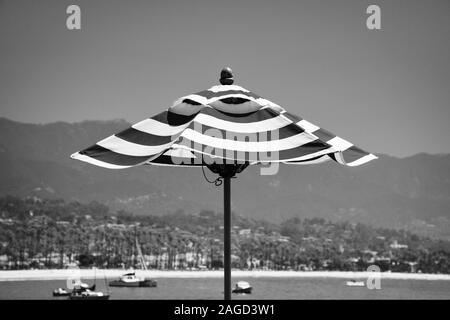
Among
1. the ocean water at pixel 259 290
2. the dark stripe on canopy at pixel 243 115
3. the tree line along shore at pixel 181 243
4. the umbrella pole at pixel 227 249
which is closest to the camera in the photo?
the dark stripe on canopy at pixel 243 115

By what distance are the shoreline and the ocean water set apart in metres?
1.99

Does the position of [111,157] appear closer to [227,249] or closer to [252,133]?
[252,133]

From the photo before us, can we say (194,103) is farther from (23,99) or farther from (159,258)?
(23,99)

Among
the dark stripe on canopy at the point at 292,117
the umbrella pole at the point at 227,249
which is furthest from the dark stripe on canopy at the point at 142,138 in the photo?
the dark stripe on canopy at the point at 292,117

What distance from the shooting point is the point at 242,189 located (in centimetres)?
18312

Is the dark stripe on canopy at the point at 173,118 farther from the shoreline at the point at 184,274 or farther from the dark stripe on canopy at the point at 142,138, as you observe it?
the shoreline at the point at 184,274

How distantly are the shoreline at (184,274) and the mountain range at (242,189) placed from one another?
134ft

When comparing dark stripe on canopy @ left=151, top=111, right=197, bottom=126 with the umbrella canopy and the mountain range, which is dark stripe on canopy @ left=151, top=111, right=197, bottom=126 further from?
the mountain range

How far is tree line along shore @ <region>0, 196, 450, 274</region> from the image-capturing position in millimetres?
118250

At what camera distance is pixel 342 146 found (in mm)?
4273

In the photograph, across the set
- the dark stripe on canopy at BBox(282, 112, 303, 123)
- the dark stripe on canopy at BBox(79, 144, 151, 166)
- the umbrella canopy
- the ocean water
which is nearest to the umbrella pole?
the umbrella canopy

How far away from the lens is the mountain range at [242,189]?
545 feet

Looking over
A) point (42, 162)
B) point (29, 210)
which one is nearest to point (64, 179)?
point (42, 162)

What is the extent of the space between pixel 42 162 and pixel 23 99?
25.3m
